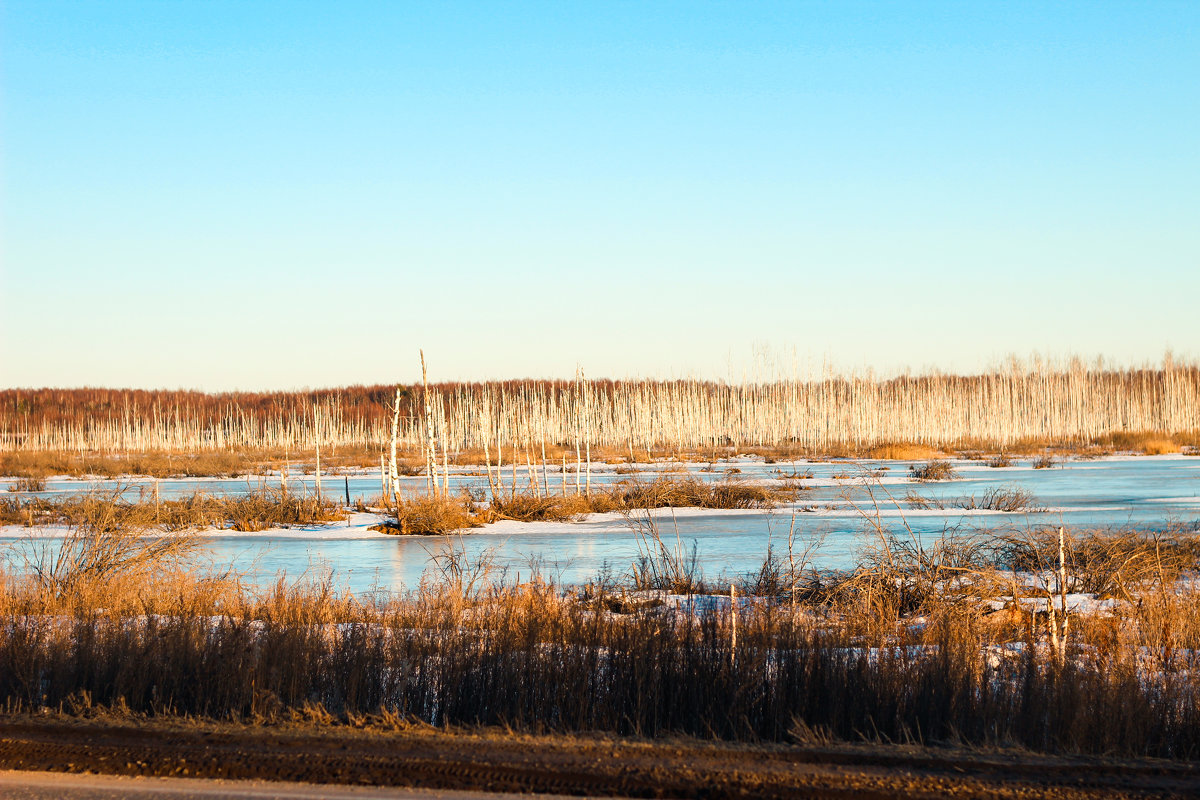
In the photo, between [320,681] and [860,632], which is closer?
[320,681]

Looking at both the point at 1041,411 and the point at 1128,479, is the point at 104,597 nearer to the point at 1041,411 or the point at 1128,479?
the point at 1128,479

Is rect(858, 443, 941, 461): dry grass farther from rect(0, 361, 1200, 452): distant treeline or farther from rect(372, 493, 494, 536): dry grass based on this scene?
rect(372, 493, 494, 536): dry grass

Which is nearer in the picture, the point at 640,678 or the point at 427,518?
the point at 640,678

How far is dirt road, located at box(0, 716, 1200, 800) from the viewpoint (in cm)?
545

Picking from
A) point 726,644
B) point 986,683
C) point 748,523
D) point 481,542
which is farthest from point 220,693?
point 748,523

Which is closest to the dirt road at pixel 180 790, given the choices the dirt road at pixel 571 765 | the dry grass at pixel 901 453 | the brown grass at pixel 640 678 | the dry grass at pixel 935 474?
the dirt road at pixel 571 765

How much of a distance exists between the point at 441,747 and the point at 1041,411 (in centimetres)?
9608

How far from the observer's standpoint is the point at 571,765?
5.84 meters

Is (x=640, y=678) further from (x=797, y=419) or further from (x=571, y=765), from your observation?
(x=797, y=419)

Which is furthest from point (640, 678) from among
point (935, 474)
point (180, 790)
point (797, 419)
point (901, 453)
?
point (797, 419)

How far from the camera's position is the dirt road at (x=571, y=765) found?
215 inches

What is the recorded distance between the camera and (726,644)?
7418mm

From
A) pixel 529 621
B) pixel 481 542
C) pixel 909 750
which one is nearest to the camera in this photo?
pixel 909 750

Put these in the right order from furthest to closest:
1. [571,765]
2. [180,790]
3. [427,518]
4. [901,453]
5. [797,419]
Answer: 1. [797,419]
2. [901,453]
3. [427,518]
4. [571,765]
5. [180,790]
